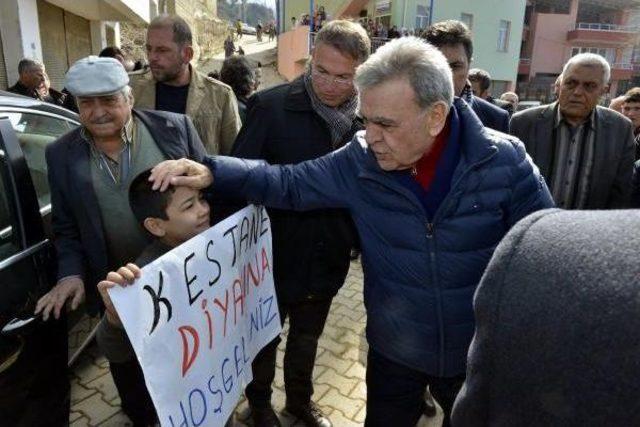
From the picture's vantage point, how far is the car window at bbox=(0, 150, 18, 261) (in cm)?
201

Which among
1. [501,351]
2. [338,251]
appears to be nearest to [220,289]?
[338,251]

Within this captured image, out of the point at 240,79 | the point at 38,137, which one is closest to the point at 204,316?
the point at 38,137

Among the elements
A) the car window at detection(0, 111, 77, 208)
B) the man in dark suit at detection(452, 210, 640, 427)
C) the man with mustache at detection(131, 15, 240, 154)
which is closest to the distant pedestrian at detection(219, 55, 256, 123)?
the man with mustache at detection(131, 15, 240, 154)

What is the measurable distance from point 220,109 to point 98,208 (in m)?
1.37

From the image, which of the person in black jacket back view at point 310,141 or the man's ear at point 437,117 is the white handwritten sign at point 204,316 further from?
the man's ear at point 437,117

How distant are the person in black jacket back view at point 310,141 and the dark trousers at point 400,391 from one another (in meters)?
0.56

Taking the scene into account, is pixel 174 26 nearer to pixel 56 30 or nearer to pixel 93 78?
pixel 93 78

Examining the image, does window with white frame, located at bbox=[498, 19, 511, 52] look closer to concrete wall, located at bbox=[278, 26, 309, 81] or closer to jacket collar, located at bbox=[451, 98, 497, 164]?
concrete wall, located at bbox=[278, 26, 309, 81]

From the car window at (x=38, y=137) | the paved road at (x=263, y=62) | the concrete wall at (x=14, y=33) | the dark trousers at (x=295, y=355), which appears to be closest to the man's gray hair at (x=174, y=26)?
the car window at (x=38, y=137)

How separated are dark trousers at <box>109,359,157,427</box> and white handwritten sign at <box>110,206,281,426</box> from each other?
0.60 meters

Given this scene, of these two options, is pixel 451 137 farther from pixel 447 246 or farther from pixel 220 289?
pixel 220 289

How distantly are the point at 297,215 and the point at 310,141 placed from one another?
0.35m

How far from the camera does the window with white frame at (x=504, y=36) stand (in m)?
26.8

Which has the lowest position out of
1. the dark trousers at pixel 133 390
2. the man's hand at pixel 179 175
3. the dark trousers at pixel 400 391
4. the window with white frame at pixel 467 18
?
the dark trousers at pixel 133 390
